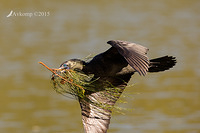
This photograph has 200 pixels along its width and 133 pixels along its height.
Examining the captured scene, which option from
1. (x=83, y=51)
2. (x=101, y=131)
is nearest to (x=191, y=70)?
(x=83, y=51)

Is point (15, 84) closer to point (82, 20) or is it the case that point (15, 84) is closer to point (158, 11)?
point (82, 20)

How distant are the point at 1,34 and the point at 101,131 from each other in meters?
9.07

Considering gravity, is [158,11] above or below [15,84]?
above

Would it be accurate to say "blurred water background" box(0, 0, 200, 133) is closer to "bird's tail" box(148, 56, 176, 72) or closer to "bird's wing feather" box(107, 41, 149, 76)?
"bird's tail" box(148, 56, 176, 72)

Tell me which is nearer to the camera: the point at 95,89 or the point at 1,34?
the point at 95,89

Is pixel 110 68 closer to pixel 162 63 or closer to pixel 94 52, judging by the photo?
pixel 162 63

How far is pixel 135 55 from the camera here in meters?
5.75

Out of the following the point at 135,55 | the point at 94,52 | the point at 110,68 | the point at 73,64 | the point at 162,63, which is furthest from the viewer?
the point at 94,52

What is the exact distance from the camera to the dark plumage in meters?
5.84

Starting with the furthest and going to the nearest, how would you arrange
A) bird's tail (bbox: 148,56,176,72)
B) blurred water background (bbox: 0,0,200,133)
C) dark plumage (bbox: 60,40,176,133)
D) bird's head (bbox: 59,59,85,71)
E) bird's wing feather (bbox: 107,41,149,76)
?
blurred water background (bbox: 0,0,200,133)
bird's tail (bbox: 148,56,176,72)
bird's head (bbox: 59,59,85,71)
dark plumage (bbox: 60,40,176,133)
bird's wing feather (bbox: 107,41,149,76)

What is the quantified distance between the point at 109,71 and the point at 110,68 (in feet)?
0.14

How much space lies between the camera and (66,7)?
17.5 metres

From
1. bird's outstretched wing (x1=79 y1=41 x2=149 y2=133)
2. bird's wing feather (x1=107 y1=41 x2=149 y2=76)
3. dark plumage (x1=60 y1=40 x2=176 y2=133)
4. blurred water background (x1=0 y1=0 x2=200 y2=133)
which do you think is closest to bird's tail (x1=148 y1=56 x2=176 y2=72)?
dark plumage (x1=60 y1=40 x2=176 y2=133)

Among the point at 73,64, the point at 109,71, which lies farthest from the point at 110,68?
the point at 73,64
